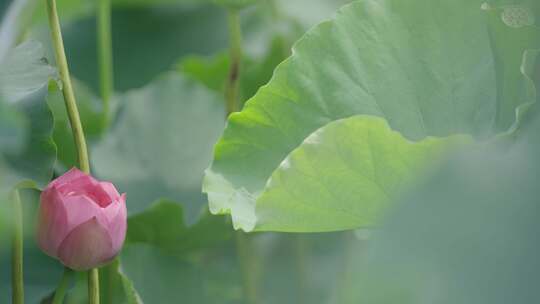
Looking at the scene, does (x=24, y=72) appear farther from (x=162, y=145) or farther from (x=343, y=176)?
(x=162, y=145)

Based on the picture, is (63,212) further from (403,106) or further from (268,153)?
(403,106)

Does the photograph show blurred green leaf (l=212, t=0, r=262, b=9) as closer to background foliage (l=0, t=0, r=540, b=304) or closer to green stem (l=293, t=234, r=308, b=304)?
background foliage (l=0, t=0, r=540, b=304)

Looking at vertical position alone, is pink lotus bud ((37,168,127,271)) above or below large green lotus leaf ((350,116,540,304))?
below

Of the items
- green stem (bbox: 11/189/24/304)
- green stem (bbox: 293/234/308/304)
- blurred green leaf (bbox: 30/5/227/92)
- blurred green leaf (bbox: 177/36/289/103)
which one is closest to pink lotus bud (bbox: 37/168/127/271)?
green stem (bbox: 11/189/24/304)

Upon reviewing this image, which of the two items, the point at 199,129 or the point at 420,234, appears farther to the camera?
the point at 199,129

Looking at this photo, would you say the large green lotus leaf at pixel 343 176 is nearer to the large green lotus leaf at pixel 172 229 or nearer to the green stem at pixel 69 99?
the green stem at pixel 69 99

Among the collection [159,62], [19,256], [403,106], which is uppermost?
[403,106]

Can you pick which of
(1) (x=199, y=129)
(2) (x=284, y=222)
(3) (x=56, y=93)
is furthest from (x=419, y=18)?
(1) (x=199, y=129)

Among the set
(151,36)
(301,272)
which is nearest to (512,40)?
(301,272)
